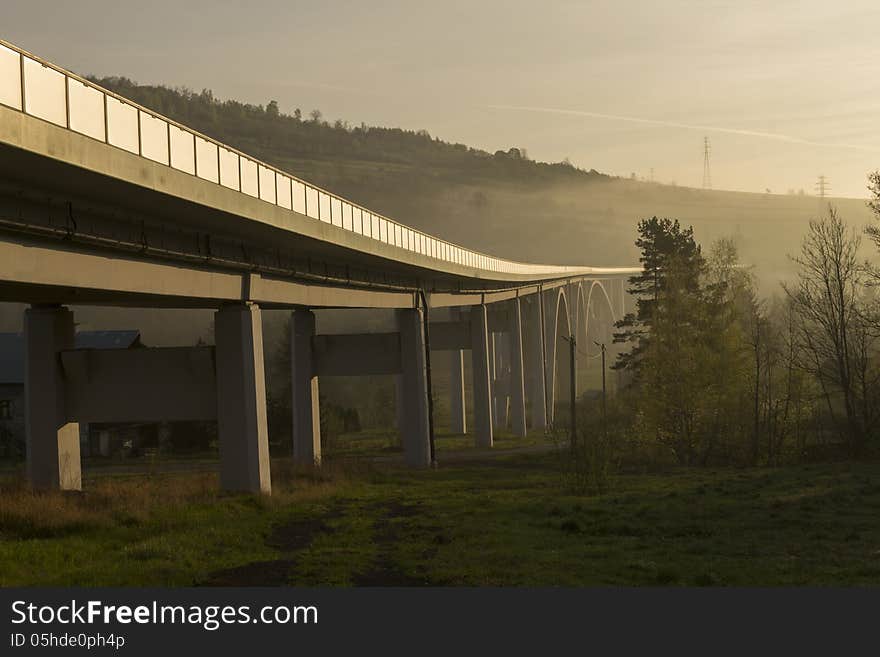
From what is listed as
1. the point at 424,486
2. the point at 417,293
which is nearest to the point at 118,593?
the point at 424,486

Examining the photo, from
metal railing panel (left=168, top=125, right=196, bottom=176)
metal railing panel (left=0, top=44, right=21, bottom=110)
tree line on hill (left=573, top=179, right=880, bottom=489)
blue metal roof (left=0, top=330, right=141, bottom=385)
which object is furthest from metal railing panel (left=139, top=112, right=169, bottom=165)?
blue metal roof (left=0, top=330, right=141, bottom=385)

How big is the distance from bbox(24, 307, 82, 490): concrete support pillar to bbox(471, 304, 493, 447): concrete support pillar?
114 ft

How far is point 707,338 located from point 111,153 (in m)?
40.0

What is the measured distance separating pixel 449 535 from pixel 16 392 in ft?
142

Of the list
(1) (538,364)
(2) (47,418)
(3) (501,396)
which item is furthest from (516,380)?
(2) (47,418)

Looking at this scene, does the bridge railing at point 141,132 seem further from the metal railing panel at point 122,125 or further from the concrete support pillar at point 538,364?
the concrete support pillar at point 538,364

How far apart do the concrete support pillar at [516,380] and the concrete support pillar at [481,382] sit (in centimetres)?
968

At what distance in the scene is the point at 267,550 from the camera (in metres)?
19.7

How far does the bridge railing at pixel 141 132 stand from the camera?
1489 cm

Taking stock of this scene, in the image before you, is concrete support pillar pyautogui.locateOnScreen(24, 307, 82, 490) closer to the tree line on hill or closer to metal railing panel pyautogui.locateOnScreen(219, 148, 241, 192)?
A: metal railing panel pyautogui.locateOnScreen(219, 148, 241, 192)

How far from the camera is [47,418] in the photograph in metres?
30.0

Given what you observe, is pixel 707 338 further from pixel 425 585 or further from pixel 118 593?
pixel 118 593

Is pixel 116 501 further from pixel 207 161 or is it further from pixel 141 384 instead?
pixel 207 161

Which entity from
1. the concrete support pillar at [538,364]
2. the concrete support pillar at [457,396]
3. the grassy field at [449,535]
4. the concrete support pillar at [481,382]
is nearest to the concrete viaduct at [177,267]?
the grassy field at [449,535]
